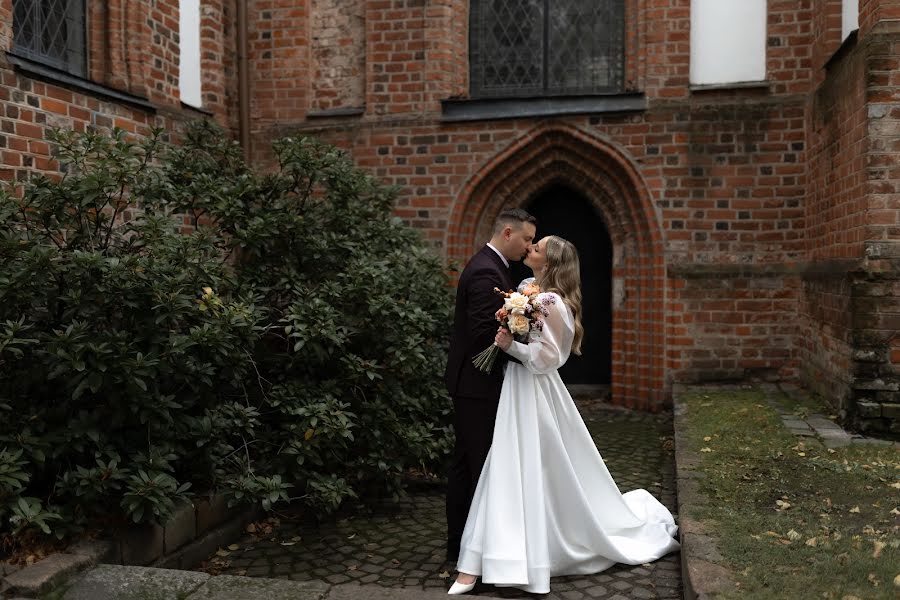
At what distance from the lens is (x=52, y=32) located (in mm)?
7031

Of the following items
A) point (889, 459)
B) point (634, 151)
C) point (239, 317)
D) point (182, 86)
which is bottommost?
point (889, 459)

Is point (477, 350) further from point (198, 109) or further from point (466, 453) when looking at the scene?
point (198, 109)

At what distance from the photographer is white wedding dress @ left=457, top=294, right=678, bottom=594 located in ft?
12.8

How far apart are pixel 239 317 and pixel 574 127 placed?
560cm

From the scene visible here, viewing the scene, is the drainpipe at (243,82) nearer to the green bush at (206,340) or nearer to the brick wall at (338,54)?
the brick wall at (338,54)

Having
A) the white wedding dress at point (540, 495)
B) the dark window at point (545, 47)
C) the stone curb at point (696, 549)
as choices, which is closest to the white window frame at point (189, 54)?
the dark window at point (545, 47)

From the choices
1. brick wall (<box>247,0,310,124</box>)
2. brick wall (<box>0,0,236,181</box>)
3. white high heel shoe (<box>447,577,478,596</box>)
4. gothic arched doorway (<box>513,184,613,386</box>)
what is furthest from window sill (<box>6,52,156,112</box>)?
white high heel shoe (<box>447,577,478,596</box>)

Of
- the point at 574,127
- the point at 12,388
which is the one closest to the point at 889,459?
the point at 574,127

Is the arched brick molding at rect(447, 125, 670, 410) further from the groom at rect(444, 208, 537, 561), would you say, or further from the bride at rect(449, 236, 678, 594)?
the groom at rect(444, 208, 537, 561)

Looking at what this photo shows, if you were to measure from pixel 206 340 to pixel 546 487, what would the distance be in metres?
2.02

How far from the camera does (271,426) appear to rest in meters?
5.31

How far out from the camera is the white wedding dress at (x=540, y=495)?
3.92 meters

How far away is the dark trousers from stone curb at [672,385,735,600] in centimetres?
113

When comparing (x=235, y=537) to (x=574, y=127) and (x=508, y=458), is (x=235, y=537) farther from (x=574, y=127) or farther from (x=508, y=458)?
(x=574, y=127)
